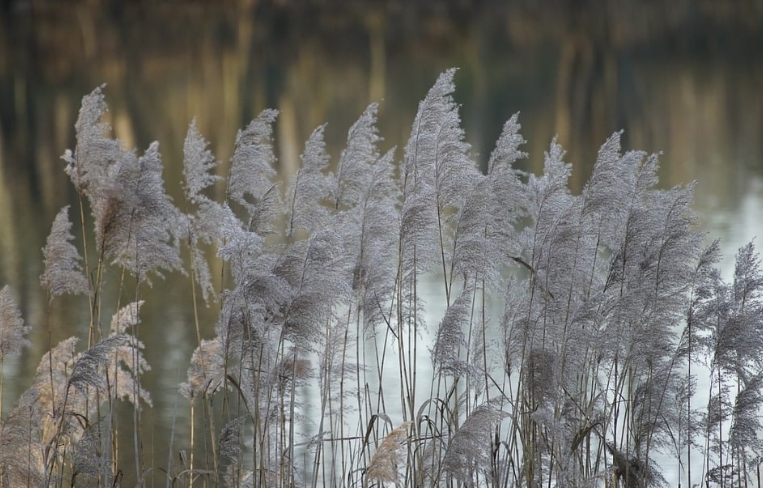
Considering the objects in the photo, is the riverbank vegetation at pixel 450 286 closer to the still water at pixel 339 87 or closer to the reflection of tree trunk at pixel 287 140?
the still water at pixel 339 87

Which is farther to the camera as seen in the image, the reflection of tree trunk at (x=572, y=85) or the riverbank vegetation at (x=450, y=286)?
the reflection of tree trunk at (x=572, y=85)

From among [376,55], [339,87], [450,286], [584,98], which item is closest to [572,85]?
[584,98]

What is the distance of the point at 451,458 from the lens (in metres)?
2.85

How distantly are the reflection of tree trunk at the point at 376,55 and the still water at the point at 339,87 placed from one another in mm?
137

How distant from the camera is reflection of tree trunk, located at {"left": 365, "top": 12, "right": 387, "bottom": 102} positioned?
76.7 ft

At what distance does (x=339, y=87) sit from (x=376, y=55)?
6302mm

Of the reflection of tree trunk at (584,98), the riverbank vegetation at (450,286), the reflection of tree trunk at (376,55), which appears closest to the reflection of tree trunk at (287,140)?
the reflection of tree trunk at (376,55)

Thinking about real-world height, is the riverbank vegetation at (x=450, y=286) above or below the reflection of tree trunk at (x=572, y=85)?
below

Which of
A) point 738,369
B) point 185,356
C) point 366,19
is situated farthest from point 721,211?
point 366,19

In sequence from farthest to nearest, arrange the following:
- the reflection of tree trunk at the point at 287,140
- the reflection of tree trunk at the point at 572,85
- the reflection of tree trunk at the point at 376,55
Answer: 1. the reflection of tree trunk at the point at 376,55
2. the reflection of tree trunk at the point at 572,85
3. the reflection of tree trunk at the point at 287,140

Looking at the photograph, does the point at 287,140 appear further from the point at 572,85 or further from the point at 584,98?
the point at 572,85

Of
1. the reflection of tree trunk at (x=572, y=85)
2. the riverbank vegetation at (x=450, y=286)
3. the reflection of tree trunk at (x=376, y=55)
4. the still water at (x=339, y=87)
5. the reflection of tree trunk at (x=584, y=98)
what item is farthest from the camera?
the reflection of tree trunk at (x=376, y=55)

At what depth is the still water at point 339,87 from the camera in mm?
11391

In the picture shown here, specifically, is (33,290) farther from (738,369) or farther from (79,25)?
(79,25)
